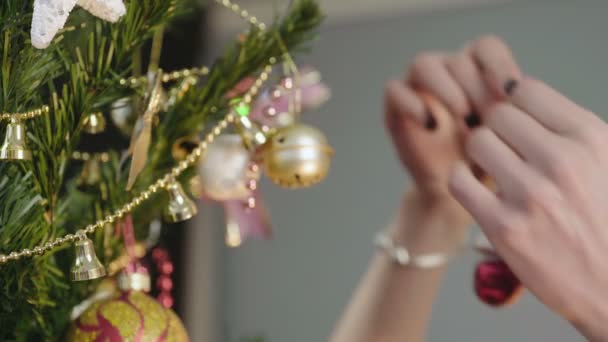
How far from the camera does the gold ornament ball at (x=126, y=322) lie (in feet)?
1.25

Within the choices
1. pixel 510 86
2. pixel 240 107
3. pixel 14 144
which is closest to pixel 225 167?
pixel 240 107

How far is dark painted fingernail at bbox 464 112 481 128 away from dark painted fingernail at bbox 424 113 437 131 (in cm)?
3

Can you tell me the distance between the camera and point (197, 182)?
0.48m

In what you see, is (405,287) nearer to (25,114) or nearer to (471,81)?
(471,81)

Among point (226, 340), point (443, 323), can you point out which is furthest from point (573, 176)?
point (226, 340)

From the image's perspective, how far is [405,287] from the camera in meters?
0.70

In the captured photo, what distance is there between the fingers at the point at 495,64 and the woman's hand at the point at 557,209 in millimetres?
110

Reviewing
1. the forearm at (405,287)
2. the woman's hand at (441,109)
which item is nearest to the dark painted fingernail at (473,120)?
the woman's hand at (441,109)

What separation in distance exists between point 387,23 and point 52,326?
137cm

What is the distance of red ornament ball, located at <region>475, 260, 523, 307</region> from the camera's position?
0.61 meters

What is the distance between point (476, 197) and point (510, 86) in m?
0.13

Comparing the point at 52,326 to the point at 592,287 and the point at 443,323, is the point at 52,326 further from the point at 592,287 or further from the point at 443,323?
the point at 443,323

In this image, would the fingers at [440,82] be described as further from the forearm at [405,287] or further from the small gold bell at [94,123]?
the small gold bell at [94,123]

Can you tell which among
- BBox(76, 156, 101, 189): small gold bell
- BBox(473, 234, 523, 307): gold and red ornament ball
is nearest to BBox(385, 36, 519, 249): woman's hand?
BBox(473, 234, 523, 307): gold and red ornament ball
